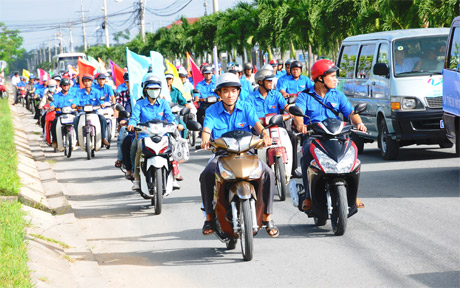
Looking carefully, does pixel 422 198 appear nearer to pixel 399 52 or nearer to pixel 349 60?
pixel 399 52

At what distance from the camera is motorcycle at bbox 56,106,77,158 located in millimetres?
19359

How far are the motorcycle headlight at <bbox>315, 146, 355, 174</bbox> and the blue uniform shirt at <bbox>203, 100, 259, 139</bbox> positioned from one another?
0.78m

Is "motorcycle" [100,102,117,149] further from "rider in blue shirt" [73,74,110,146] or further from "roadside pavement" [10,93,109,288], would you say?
"roadside pavement" [10,93,109,288]

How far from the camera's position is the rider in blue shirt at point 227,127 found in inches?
313

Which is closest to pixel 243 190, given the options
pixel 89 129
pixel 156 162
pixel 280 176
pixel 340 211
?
pixel 340 211

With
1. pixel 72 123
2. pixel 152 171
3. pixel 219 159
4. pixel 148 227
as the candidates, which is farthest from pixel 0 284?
pixel 72 123

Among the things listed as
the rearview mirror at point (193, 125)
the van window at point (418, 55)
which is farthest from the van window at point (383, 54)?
the rearview mirror at point (193, 125)

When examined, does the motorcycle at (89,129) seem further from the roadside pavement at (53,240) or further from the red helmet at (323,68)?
the red helmet at (323,68)

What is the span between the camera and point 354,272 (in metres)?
7.18

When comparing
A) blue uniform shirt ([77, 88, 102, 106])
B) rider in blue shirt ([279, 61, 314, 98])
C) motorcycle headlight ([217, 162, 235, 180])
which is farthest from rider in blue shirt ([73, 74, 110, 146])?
motorcycle headlight ([217, 162, 235, 180])

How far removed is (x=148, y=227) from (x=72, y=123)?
31.5 ft

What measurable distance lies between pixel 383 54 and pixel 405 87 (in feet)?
3.06

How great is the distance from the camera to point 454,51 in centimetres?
Answer: 1205

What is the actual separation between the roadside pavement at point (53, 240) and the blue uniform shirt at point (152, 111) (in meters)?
1.65
